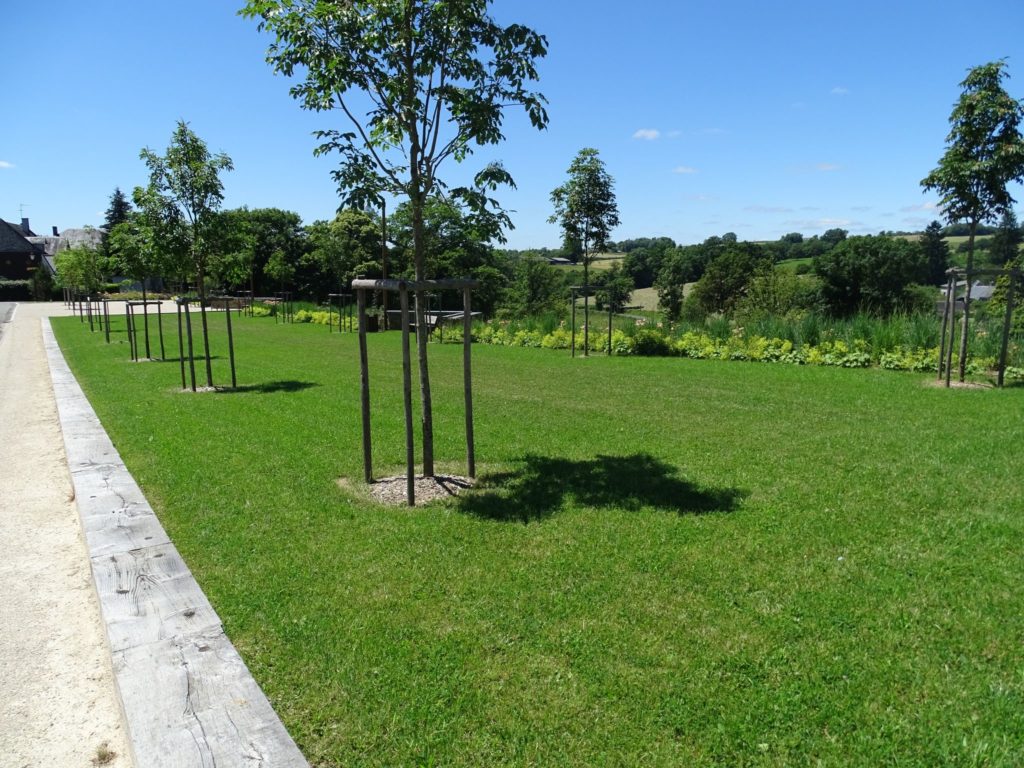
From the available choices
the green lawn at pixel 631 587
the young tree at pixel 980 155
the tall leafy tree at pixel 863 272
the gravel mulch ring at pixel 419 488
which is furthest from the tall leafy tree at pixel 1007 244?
the gravel mulch ring at pixel 419 488

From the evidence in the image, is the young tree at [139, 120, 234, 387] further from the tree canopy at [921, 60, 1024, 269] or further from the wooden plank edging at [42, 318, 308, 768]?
the tree canopy at [921, 60, 1024, 269]

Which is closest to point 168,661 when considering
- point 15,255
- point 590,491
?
point 590,491

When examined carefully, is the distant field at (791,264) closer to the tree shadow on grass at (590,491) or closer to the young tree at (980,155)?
the young tree at (980,155)

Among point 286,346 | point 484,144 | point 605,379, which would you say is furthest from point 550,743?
point 286,346

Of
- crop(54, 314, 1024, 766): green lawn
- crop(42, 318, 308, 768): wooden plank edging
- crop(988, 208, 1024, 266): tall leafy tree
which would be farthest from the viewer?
crop(988, 208, 1024, 266): tall leafy tree

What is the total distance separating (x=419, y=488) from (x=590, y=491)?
147 cm

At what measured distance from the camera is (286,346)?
20.5 m

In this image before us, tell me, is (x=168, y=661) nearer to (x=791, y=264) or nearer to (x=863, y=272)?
(x=863, y=272)

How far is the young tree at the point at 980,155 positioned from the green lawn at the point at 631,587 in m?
Result: 4.09

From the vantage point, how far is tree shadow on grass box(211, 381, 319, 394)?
11.4 m

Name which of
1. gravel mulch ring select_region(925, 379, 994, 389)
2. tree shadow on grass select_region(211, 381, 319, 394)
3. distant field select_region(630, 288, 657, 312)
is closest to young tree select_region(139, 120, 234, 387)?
tree shadow on grass select_region(211, 381, 319, 394)

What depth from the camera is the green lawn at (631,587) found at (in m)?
2.65

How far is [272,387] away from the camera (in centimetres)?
1182

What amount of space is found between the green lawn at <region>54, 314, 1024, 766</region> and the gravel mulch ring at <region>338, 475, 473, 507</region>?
0.94 ft
